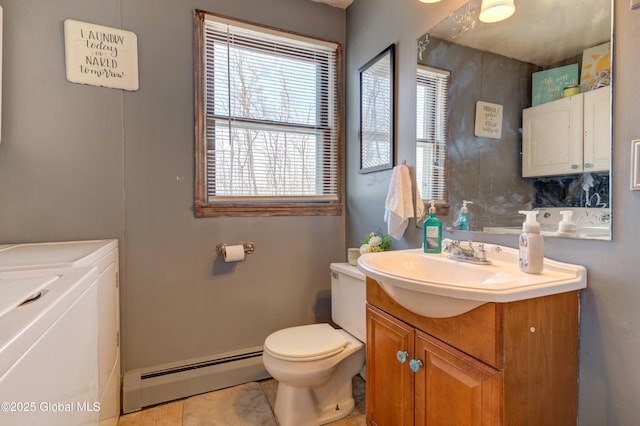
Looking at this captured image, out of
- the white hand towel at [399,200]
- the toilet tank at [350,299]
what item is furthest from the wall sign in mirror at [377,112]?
the toilet tank at [350,299]

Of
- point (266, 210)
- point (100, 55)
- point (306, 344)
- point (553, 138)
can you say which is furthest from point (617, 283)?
point (100, 55)

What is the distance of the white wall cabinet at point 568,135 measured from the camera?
→ 0.92 metres

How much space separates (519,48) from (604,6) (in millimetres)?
276

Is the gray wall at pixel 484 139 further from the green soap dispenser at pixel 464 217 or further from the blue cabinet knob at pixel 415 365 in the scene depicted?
the blue cabinet knob at pixel 415 365

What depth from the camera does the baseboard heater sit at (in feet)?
5.60

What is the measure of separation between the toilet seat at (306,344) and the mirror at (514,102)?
81 centimetres

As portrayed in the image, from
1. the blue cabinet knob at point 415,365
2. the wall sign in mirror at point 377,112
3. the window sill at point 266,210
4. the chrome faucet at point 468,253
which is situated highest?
the wall sign in mirror at point 377,112

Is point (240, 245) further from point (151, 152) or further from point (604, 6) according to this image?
point (604, 6)

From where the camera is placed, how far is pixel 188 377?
182 centimetres

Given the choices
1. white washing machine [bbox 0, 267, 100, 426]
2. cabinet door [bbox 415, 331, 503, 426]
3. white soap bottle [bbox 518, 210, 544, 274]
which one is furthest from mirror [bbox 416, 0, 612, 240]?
white washing machine [bbox 0, 267, 100, 426]

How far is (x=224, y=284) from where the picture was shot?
1.97 meters

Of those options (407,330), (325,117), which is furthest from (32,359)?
(325,117)

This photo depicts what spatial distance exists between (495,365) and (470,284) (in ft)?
0.73

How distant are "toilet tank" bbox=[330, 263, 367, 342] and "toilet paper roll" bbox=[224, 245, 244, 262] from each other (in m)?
0.57
